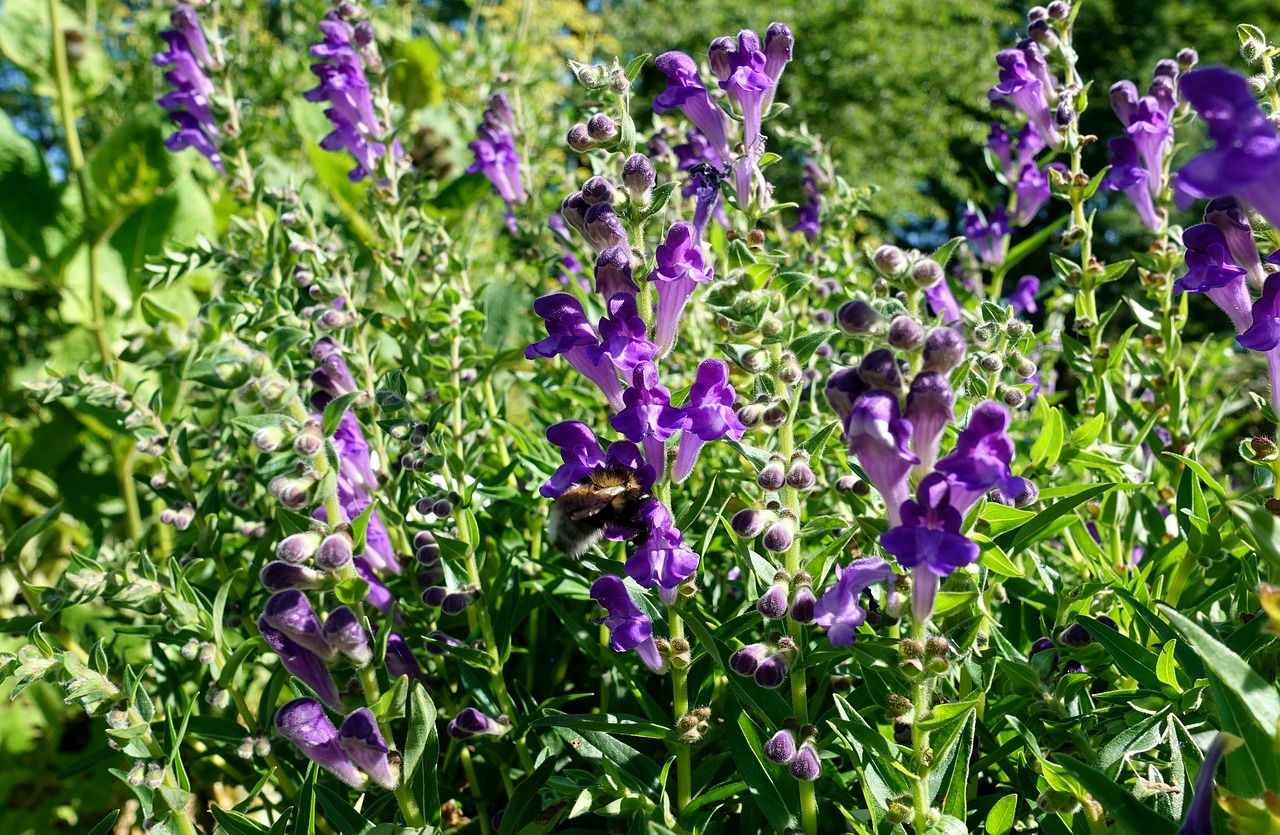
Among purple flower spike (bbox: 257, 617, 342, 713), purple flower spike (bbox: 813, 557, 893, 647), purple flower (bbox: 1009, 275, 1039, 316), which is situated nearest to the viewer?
purple flower spike (bbox: 813, 557, 893, 647)

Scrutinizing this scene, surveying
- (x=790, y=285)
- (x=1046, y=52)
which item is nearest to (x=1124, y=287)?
(x=1046, y=52)

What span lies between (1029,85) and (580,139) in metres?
1.66

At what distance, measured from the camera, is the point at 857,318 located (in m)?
1.29

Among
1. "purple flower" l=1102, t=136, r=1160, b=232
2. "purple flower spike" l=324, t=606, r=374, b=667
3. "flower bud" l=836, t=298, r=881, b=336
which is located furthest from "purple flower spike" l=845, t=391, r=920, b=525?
"purple flower" l=1102, t=136, r=1160, b=232

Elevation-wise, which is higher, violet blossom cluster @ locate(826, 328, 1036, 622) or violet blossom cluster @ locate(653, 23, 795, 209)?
violet blossom cluster @ locate(653, 23, 795, 209)

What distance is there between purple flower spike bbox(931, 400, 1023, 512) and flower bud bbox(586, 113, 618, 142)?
0.89m

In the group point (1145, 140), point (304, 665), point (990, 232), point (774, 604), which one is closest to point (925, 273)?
point (774, 604)

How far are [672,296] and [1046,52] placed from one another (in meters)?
1.68

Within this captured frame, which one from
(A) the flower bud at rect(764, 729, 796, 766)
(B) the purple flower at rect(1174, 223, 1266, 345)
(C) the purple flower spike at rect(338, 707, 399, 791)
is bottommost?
(C) the purple flower spike at rect(338, 707, 399, 791)

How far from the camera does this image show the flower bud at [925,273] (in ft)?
4.23

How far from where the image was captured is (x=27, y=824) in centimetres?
302

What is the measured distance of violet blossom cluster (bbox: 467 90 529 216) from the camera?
3.31m

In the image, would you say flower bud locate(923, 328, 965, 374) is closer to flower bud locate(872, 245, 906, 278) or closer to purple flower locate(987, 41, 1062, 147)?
flower bud locate(872, 245, 906, 278)

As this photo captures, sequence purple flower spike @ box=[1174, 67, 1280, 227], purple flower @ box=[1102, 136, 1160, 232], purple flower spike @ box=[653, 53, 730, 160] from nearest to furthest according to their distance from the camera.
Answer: purple flower spike @ box=[1174, 67, 1280, 227], purple flower spike @ box=[653, 53, 730, 160], purple flower @ box=[1102, 136, 1160, 232]
